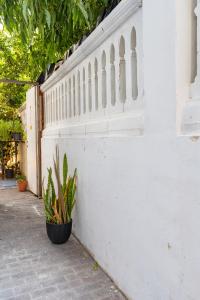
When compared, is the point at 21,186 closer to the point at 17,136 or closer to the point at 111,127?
the point at 17,136

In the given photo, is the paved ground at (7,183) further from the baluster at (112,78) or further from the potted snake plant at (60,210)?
the baluster at (112,78)

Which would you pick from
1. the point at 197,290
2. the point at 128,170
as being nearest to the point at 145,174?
the point at 128,170

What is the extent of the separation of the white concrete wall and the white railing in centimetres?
16

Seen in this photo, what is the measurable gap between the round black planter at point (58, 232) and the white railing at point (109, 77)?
106 cm

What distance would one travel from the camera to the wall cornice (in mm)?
1936

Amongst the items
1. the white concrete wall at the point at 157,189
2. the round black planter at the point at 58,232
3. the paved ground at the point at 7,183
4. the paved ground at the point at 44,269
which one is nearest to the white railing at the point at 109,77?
the white concrete wall at the point at 157,189

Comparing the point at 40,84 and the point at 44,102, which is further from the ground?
the point at 40,84

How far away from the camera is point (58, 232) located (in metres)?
3.01

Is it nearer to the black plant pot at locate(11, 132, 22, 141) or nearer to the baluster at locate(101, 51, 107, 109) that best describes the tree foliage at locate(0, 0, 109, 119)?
the baluster at locate(101, 51, 107, 109)

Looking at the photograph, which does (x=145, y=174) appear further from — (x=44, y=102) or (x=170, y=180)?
(x=44, y=102)

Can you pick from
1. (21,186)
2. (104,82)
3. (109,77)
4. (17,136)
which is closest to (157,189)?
(109,77)

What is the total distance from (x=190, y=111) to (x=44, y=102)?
4.31 metres

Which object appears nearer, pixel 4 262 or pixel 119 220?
pixel 119 220

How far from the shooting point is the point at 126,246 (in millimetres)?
2074
